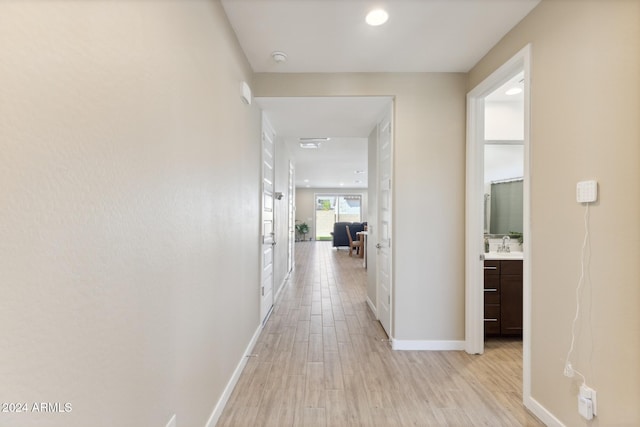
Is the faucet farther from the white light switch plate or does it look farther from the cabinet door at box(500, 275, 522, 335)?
the white light switch plate

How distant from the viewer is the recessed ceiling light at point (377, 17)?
6.15ft

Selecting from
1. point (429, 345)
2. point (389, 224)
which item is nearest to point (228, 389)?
point (429, 345)

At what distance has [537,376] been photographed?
1799 mm

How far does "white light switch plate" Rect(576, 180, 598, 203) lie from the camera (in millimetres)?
1405

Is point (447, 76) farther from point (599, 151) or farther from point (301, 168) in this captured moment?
point (301, 168)

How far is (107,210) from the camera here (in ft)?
2.71

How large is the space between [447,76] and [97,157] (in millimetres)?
2871

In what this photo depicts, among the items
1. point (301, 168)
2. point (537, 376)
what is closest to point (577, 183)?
point (537, 376)

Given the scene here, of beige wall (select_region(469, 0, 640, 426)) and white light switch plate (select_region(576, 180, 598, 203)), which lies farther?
white light switch plate (select_region(576, 180, 598, 203))

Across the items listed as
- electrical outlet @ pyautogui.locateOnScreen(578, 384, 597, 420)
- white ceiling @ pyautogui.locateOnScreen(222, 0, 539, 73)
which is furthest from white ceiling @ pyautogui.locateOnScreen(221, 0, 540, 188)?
electrical outlet @ pyautogui.locateOnScreen(578, 384, 597, 420)

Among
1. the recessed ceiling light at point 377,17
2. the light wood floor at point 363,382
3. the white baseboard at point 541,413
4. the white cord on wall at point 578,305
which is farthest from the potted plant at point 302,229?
the white cord on wall at point 578,305

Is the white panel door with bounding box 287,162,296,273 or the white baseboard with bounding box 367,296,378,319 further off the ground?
the white panel door with bounding box 287,162,296,273

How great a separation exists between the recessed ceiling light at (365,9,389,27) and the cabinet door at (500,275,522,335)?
259cm

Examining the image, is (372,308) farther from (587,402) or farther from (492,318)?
(587,402)
